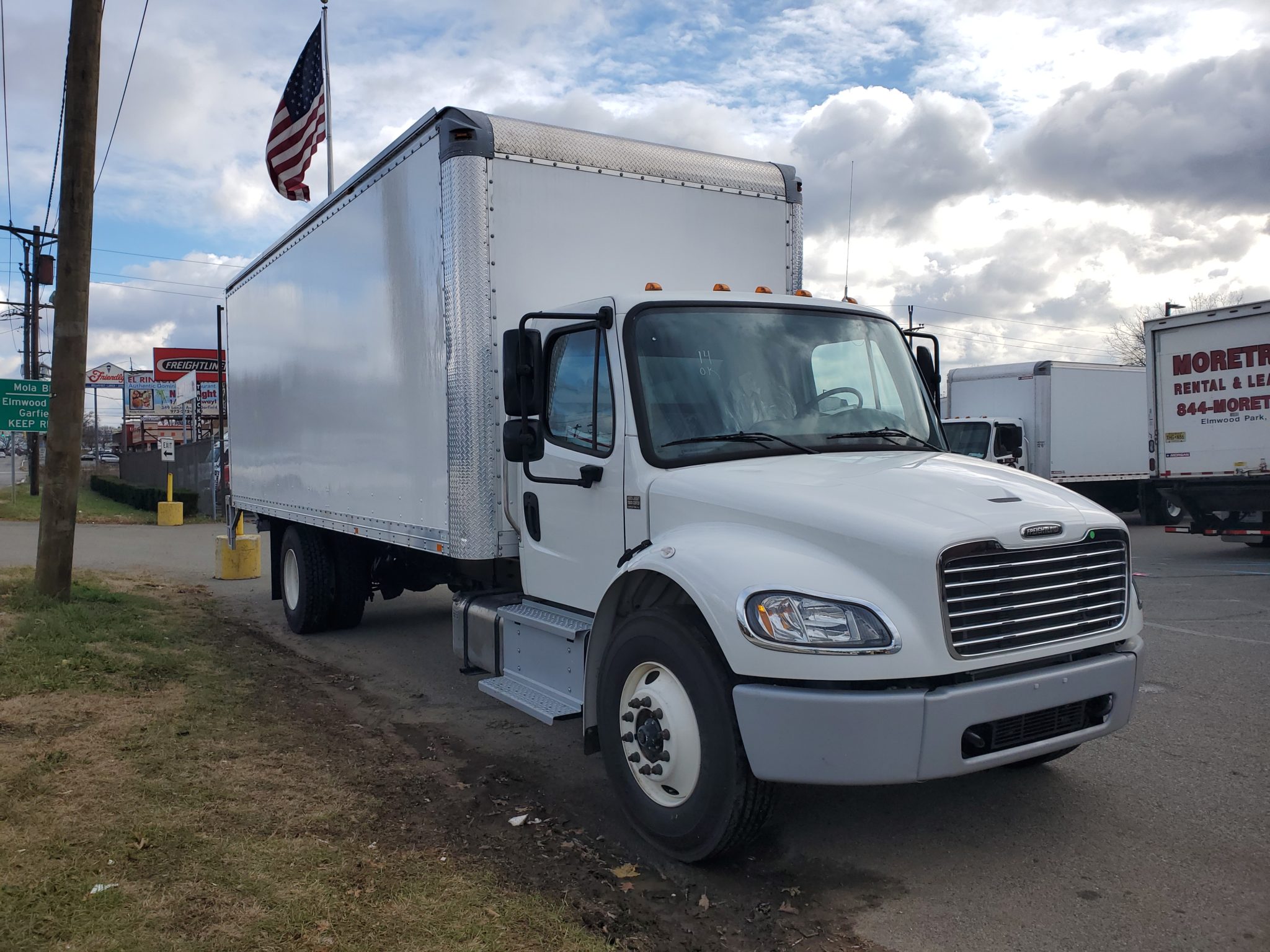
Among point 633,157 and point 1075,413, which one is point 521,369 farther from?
point 1075,413

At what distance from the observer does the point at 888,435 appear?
16.7 ft

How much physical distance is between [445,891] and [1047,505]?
2.83 m

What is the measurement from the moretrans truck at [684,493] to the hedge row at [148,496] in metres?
21.6

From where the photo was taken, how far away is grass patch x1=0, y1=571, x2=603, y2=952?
140 inches

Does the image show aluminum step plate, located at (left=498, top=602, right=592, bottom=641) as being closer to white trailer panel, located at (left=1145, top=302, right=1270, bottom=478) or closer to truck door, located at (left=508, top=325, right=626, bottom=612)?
truck door, located at (left=508, top=325, right=626, bottom=612)

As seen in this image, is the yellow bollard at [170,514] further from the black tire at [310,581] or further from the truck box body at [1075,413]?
the truck box body at [1075,413]

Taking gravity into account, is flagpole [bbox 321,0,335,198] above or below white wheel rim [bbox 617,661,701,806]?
above

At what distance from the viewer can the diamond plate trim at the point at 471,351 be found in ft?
19.2

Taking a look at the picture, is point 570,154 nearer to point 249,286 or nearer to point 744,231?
point 744,231

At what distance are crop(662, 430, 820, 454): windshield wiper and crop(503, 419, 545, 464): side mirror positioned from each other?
755 mm

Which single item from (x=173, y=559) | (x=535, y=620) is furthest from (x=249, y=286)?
(x=173, y=559)

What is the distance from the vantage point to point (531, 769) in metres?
5.60

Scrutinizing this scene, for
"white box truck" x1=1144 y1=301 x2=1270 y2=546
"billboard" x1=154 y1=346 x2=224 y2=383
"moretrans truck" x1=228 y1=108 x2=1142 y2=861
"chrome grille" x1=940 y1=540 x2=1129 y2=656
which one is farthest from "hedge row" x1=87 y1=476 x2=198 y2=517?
"chrome grille" x1=940 y1=540 x2=1129 y2=656

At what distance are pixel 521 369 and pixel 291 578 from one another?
19.5 ft
